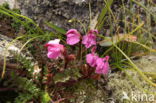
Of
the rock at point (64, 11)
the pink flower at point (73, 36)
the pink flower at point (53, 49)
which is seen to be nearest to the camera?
the pink flower at point (53, 49)

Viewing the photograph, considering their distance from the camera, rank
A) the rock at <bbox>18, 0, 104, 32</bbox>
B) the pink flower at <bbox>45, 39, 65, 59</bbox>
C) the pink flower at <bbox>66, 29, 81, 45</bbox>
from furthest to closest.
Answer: the rock at <bbox>18, 0, 104, 32</bbox>, the pink flower at <bbox>66, 29, 81, 45</bbox>, the pink flower at <bbox>45, 39, 65, 59</bbox>

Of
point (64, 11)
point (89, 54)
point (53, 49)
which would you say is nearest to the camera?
point (53, 49)

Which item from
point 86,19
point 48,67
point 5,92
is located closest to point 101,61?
point 48,67

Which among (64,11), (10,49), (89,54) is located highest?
(64,11)

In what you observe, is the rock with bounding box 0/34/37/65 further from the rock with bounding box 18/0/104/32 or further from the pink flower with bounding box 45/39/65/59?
the rock with bounding box 18/0/104/32

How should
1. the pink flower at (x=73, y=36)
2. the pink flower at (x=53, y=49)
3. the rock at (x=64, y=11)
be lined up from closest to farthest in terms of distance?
1. the pink flower at (x=53, y=49)
2. the pink flower at (x=73, y=36)
3. the rock at (x=64, y=11)

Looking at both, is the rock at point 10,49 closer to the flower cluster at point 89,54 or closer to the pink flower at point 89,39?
the flower cluster at point 89,54

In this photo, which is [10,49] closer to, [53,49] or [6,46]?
[6,46]

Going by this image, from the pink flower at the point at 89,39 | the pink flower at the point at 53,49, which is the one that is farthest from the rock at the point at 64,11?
the pink flower at the point at 53,49

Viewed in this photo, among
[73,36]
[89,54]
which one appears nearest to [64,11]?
[73,36]

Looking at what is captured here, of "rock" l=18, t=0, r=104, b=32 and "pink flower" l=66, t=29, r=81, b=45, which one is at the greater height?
"rock" l=18, t=0, r=104, b=32

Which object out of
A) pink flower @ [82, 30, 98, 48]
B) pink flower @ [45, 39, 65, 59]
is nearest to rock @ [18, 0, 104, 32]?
pink flower @ [82, 30, 98, 48]
